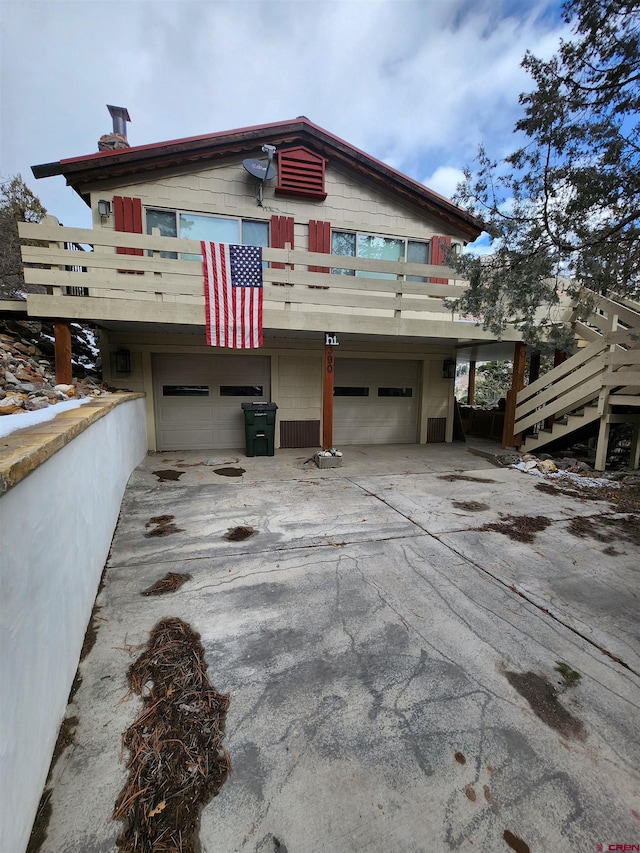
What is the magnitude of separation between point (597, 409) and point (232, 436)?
7470 mm

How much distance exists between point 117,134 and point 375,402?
9.16 m

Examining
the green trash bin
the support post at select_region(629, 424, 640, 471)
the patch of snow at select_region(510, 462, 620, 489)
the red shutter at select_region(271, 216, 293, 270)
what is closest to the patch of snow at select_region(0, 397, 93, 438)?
the green trash bin

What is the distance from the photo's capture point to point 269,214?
8.02 meters

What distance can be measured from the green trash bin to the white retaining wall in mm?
5002

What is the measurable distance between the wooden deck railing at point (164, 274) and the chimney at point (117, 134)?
3.45 meters

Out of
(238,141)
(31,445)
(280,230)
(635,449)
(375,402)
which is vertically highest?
(238,141)

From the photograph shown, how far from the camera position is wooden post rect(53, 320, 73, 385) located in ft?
19.8

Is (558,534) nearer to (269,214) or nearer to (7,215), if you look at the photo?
(269,214)

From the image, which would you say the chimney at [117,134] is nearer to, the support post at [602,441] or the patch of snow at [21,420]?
the patch of snow at [21,420]

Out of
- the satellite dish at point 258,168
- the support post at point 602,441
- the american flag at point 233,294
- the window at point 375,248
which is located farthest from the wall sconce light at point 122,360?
the support post at point 602,441

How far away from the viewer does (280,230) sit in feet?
26.4

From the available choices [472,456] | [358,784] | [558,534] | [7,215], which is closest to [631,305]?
[472,456]

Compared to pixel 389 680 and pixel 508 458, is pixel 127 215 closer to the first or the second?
pixel 389 680

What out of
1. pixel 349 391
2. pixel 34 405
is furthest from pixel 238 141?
pixel 34 405
